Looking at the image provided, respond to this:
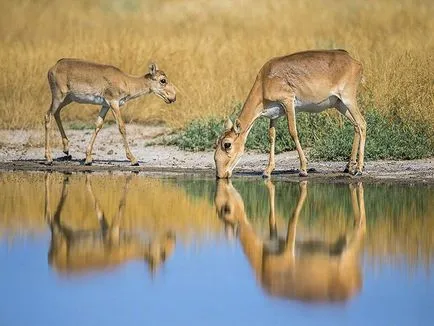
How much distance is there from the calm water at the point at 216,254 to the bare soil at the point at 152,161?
1.26 m

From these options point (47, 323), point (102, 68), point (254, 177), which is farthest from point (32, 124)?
point (47, 323)

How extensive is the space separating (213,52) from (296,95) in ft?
30.2

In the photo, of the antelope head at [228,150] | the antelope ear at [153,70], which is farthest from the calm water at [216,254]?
the antelope ear at [153,70]

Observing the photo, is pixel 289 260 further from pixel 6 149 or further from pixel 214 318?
pixel 6 149

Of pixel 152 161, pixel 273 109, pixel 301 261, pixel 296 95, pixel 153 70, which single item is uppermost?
pixel 153 70

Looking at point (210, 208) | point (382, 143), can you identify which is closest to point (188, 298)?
point (210, 208)

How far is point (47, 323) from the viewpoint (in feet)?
30.0

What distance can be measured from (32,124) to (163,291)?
14.8m

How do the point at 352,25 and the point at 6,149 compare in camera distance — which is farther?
the point at 352,25

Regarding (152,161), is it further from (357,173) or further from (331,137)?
(357,173)

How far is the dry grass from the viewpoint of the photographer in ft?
71.8

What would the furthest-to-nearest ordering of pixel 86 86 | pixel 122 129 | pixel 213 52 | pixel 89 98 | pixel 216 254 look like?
1. pixel 213 52
2. pixel 89 98
3. pixel 86 86
4. pixel 122 129
5. pixel 216 254

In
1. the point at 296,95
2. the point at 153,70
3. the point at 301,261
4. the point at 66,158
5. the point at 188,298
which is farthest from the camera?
the point at 153,70

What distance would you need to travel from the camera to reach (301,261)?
1145 cm
